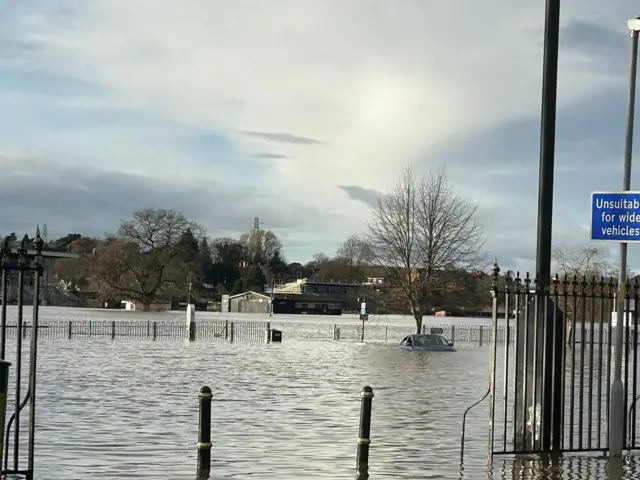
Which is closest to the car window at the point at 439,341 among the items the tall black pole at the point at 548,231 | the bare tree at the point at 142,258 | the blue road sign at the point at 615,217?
the tall black pole at the point at 548,231

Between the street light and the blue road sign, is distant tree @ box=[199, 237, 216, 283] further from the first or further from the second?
the blue road sign

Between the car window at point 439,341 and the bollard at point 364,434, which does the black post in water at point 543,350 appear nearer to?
the bollard at point 364,434

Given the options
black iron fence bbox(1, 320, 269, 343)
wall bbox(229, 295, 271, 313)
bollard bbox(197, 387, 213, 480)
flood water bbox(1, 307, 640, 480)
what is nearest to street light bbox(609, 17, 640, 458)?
flood water bbox(1, 307, 640, 480)

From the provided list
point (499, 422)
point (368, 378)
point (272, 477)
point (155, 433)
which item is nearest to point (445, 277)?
point (368, 378)

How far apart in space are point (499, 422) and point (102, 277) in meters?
126

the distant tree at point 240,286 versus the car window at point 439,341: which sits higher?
the distant tree at point 240,286

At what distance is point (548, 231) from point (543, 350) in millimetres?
1830

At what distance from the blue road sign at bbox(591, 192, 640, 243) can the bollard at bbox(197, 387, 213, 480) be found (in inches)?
242

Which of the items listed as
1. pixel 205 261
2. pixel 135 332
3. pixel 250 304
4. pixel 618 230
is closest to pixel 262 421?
pixel 618 230

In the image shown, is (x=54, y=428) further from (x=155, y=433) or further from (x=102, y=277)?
(x=102, y=277)

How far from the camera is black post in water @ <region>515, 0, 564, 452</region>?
1534 centimetres

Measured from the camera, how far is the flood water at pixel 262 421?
14.6 m

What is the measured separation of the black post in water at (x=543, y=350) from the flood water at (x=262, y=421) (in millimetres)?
581

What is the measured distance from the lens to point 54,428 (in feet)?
61.4
